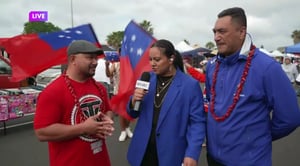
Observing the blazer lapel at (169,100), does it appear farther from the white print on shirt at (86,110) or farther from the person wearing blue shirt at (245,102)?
the white print on shirt at (86,110)

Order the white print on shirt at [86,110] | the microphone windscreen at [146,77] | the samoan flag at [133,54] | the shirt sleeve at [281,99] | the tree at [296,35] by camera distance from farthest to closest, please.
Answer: the tree at [296,35] < the samoan flag at [133,54] < the microphone windscreen at [146,77] < the white print on shirt at [86,110] < the shirt sleeve at [281,99]

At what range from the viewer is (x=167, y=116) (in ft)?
8.07

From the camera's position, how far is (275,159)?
545 centimetres

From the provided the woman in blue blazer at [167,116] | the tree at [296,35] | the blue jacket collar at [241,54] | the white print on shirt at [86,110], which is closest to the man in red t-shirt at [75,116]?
the white print on shirt at [86,110]

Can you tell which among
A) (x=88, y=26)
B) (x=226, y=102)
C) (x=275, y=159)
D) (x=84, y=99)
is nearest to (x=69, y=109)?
(x=84, y=99)

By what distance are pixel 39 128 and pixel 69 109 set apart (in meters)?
0.24

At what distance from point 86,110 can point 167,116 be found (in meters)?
0.63

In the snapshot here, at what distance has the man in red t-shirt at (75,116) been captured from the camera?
2.21m

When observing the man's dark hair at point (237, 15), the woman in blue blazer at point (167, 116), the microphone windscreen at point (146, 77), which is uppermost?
the man's dark hair at point (237, 15)

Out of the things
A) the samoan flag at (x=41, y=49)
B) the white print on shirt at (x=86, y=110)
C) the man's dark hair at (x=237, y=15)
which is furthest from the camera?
the samoan flag at (x=41, y=49)

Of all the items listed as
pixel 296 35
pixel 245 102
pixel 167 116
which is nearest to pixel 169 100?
pixel 167 116

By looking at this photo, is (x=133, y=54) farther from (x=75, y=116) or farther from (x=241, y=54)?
(x=241, y=54)

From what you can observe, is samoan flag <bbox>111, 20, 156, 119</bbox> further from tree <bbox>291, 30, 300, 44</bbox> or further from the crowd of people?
tree <bbox>291, 30, 300, 44</bbox>

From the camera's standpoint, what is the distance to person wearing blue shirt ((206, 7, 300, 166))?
2.14 metres
